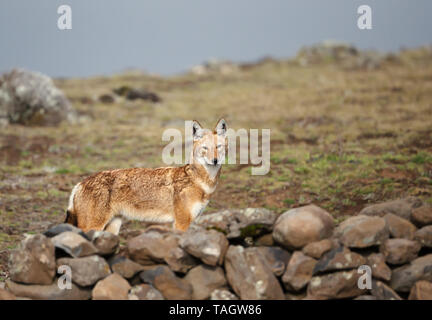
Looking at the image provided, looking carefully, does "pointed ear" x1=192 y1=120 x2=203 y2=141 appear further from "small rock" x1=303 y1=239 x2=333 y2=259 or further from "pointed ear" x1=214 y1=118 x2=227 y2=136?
"small rock" x1=303 y1=239 x2=333 y2=259

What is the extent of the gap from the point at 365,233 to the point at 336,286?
3.09ft

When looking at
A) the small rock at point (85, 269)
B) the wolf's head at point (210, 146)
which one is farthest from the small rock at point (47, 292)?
the wolf's head at point (210, 146)

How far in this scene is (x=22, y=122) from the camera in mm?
26984

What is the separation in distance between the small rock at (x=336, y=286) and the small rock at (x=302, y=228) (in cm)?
62

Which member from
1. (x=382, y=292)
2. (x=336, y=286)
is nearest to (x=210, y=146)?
(x=336, y=286)

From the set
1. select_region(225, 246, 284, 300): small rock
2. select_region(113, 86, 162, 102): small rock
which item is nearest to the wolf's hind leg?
select_region(225, 246, 284, 300): small rock

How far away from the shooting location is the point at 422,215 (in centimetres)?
791

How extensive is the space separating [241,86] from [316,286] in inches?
1380

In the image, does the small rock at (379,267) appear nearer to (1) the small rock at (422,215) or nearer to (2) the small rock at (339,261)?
(2) the small rock at (339,261)

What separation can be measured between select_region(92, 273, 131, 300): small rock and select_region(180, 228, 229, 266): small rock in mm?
1085

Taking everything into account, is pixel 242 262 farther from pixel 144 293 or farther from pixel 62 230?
pixel 62 230

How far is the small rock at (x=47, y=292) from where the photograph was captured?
23.6ft
